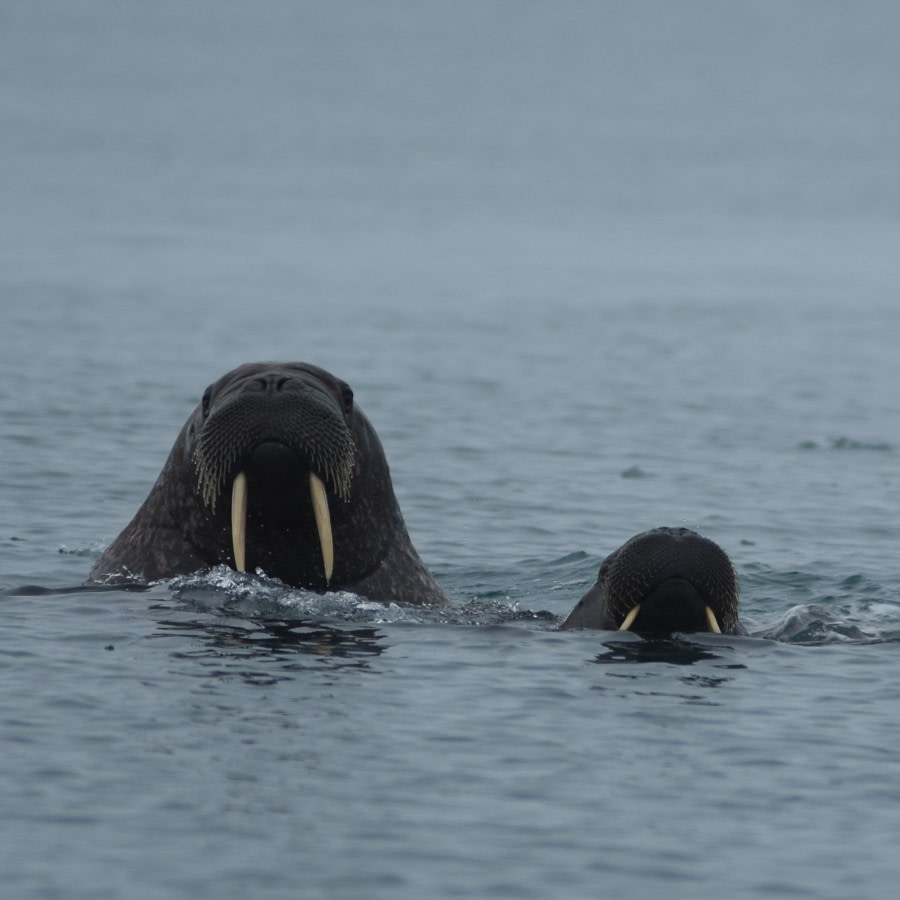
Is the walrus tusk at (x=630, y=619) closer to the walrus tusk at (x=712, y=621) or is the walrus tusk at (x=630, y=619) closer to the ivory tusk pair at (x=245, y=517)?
the walrus tusk at (x=712, y=621)

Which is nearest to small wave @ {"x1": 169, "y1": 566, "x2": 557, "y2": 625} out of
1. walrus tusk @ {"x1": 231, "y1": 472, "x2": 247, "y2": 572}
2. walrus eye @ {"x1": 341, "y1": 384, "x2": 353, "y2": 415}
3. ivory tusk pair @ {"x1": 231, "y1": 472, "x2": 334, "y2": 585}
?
ivory tusk pair @ {"x1": 231, "y1": 472, "x2": 334, "y2": 585}

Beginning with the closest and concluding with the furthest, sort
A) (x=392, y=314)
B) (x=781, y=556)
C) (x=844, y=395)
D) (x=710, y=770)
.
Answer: (x=710, y=770) < (x=781, y=556) < (x=844, y=395) < (x=392, y=314)

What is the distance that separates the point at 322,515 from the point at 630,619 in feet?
4.84

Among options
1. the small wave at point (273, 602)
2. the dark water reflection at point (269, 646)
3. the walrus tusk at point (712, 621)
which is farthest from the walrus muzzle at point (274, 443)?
the walrus tusk at point (712, 621)

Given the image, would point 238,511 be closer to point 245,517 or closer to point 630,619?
point 245,517

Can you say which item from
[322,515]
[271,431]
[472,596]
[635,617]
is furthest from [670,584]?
[472,596]

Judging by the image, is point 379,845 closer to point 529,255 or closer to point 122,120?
point 529,255

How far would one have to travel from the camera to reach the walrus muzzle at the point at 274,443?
9.15m

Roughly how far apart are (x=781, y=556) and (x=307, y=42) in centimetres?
12095

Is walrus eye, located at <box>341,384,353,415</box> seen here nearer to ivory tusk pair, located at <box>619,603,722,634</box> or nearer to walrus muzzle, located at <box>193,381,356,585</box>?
walrus muzzle, located at <box>193,381,356,585</box>

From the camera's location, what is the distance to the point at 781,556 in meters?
14.1

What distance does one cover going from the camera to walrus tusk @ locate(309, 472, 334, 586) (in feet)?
30.6

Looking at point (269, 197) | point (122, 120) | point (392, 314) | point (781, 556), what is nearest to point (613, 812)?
point (781, 556)

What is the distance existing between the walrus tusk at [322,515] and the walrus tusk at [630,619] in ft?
4.49
